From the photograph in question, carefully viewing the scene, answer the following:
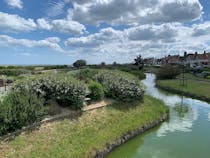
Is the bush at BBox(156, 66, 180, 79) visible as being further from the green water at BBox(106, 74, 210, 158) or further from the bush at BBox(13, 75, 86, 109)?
the bush at BBox(13, 75, 86, 109)

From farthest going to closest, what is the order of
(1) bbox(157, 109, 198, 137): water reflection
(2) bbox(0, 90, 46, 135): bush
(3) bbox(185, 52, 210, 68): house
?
(3) bbox(185, 52, 210, 68): house, (1) bbox(157, 109, 198, 137): water reflection, (2) bbox(0, 90, 46, 135): bush

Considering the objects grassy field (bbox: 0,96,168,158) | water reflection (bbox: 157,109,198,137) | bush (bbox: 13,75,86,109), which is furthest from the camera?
water reflection (bbox: 157,109,198,137)

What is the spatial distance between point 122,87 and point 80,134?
5.61 metres

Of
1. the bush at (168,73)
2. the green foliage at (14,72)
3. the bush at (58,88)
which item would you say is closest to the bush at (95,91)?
the bush at (58,88)

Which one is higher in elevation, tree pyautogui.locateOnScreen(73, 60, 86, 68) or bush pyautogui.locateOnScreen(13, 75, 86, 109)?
tree pyautogui.locateOnScreen(73, 60, 86, 68)

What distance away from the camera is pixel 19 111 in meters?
8.45

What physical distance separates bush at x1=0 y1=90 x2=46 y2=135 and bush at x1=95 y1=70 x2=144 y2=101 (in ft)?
19.1

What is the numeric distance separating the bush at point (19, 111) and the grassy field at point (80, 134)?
475 mm

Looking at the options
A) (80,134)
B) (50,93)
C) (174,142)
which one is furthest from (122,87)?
(80,134)

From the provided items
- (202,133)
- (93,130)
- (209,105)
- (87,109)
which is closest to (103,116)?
(87,109)

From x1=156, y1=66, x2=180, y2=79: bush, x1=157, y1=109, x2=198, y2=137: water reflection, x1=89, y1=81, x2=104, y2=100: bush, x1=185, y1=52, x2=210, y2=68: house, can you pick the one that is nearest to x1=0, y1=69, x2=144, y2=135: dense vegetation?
x1=89, y1=81, x2=104, y2=100: bush

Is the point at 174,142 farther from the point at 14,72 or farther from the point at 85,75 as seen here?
the point at 14,72

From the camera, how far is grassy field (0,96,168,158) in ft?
25.2

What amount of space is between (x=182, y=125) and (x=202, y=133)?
4.75ft
